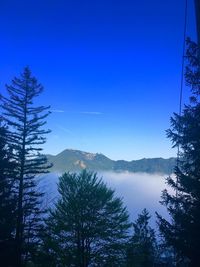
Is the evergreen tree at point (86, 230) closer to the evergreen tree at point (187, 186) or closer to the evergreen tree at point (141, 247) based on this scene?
the evergreen tree at point (141, 247)

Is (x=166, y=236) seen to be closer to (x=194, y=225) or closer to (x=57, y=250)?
(x=194, y=225)

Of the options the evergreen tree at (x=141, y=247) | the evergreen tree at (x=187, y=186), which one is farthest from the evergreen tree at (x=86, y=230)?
the evergreen tree at (x=187, y=186)

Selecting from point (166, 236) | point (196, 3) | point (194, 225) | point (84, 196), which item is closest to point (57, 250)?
point (84, 196)

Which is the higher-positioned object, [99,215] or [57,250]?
[99,215]

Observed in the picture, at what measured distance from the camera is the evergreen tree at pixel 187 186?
40.2 ft

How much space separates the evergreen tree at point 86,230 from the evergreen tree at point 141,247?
84 cm

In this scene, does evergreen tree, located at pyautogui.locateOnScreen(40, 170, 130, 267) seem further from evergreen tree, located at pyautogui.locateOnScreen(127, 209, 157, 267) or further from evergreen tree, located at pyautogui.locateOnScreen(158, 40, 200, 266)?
Answer: evergreen tree, located at pyautogui.locateOnScreen(158, 40, 200, 266)

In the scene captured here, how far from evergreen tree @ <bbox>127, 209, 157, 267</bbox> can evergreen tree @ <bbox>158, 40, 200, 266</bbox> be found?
30.5 feet

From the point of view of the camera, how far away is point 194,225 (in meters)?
12.2

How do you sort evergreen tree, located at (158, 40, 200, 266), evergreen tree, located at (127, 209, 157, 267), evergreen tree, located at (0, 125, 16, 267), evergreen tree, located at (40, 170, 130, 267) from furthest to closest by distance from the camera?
evergreen tree, located at (127, 209, 157, 267), evergreen tree, located at (40, 170, 130, 267), evergreen tree, located at (0, 125, 16, 267), evergreen tree, located at (158, 40, 200, 266)

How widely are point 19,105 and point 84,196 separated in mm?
9243

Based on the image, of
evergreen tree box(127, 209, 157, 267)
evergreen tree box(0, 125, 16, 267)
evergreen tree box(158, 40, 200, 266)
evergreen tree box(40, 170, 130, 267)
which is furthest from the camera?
evergreen tree box(127, 209, 157, 267)

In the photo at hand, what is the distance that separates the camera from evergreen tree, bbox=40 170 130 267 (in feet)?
67.9

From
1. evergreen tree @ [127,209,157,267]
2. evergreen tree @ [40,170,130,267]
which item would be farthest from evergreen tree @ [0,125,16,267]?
evergreen tree @ [127,209,157,267]
